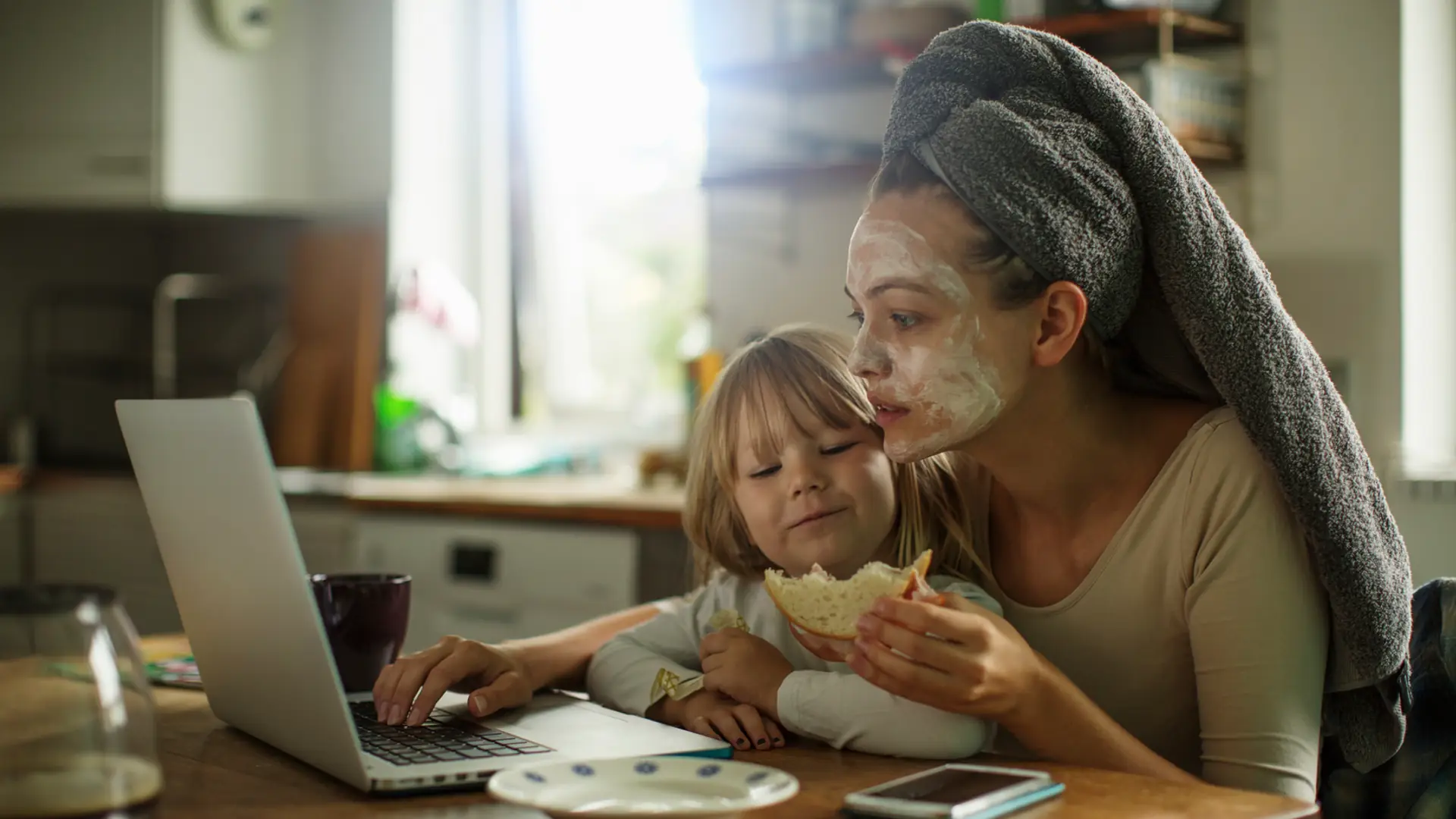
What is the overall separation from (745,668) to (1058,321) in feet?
1.29

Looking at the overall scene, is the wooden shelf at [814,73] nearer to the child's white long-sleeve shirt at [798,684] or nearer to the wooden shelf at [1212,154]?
the wooden shelf at [1212,154]

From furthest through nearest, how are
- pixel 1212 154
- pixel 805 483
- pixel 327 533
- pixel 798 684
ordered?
pixel 327 533 → pixel 1212 154 → pixel 805 483 → pixel 798 684

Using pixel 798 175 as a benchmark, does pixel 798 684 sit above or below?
below

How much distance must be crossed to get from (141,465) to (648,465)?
2130 mm

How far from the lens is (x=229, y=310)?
13.4 ft

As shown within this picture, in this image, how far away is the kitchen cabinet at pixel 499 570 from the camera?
2746mm

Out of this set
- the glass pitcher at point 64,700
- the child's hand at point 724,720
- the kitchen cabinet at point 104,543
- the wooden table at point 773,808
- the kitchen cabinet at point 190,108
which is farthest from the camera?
the kitchen cabinet at point 190,108

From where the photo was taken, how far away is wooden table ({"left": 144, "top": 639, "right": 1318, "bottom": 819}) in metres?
0.82

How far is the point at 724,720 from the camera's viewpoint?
1062 millimetres

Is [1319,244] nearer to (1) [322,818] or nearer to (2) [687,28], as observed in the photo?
(2) [687,28]

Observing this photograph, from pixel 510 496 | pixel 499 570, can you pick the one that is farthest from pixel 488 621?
pixel 510 496

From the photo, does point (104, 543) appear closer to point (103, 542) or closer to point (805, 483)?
point (103, 542)

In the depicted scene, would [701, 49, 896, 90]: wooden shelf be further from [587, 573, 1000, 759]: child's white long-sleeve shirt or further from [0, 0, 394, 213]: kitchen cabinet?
[587, 573, 1000, 759]: child's white long-sleeve shirt

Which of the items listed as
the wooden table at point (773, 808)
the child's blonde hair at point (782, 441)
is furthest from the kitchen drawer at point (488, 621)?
the wooden table at point (773, 808)
